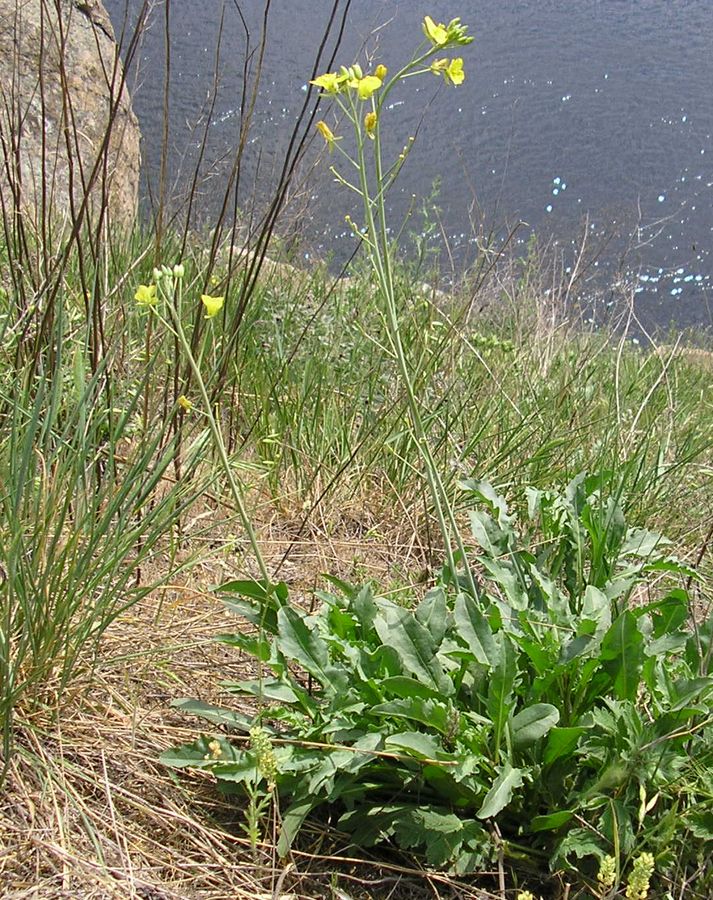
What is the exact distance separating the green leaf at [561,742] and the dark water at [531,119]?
526 centimetres

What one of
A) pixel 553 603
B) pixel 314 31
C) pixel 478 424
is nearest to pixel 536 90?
pixel 314 31

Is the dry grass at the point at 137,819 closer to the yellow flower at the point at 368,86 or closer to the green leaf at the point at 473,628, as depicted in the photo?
the green leaf at the point at 473,628

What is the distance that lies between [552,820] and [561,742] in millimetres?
103

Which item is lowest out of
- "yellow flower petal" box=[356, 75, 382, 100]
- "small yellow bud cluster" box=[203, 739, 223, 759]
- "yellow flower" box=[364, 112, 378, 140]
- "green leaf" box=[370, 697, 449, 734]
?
"small yellow bud cluster" box=[203, 739, 223, 759]

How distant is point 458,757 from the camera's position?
3.89 feet

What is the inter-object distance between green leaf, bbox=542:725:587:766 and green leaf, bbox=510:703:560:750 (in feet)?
0.05

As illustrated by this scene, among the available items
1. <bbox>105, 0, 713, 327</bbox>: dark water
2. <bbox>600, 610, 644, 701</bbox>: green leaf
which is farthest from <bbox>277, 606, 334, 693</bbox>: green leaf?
<bbox>105, 0, 713, 327</bbox>: dark water

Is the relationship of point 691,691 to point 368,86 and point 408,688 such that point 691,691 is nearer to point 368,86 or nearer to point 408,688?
point 408,688

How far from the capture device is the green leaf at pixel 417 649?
1.29 metres

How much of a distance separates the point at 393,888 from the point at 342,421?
133cm

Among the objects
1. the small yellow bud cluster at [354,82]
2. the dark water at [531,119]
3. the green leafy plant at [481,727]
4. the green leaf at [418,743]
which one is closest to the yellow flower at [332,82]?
the small yellow bud cluster at [354,82]

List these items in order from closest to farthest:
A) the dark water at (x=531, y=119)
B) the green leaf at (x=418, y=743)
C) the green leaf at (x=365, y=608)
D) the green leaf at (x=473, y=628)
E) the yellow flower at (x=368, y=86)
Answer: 1. the yellow flower at (x=368, y=86)
2. the green leaf at (x=418, y=743)
3. the green leaf at (x=473, y=628)
4. the green leaf at (x=365, y=608)
5. the dark water at (x=531, y=119)

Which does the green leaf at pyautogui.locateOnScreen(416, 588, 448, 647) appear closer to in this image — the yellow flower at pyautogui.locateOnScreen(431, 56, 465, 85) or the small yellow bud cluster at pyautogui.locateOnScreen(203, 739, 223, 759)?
the small yellow bud cluster at pyautogui.locateOnScreen(203, 739, 223, 759)

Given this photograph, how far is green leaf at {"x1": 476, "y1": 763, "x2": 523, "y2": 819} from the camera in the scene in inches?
44.3
